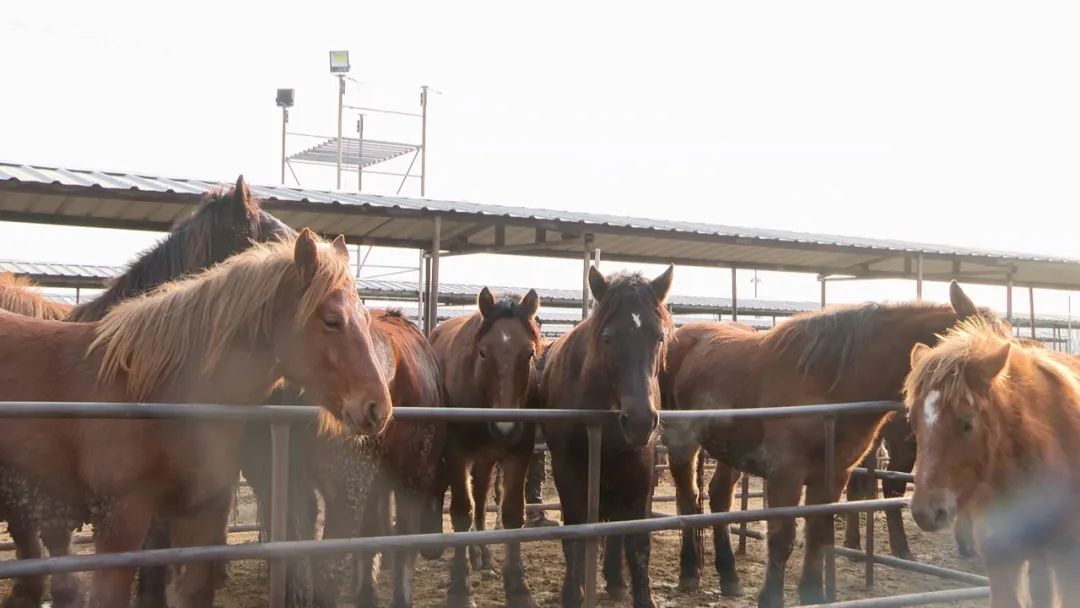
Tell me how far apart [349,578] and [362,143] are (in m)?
13.2

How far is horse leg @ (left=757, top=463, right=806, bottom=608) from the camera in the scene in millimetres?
4836

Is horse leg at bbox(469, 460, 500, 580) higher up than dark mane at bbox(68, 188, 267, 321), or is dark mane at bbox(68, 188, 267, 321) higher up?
dark mane at bbox(68, 188, 267, 321)

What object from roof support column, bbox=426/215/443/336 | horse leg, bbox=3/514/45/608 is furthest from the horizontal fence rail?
roof support column, bbox=426/215/443/336

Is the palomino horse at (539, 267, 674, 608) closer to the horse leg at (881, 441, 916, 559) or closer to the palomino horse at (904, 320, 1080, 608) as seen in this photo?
Result: the palomino horse at (904, 320, 1080, 608)

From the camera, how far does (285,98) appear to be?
17.6m

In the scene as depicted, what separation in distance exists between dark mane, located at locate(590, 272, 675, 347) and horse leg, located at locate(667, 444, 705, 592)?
1923 millimetres

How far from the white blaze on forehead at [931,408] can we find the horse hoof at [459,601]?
3.21 metres

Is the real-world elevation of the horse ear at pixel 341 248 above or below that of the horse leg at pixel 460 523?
above

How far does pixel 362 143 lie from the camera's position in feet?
58.2

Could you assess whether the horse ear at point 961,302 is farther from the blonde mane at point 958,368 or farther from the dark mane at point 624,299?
the dark mane at point 624,299

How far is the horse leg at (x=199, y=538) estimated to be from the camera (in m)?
3.13

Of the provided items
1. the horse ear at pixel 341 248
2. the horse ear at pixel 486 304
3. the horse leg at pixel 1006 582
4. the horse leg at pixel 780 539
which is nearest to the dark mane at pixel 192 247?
the horse ear at pixel 341 248

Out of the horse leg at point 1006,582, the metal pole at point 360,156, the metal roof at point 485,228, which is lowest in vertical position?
the horse leg at point 1006,582

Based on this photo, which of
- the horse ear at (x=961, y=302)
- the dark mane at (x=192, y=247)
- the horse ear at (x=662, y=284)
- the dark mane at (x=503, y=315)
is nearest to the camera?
the dark mane at (x=192, y=247)
